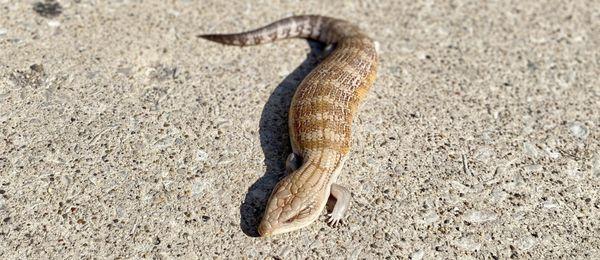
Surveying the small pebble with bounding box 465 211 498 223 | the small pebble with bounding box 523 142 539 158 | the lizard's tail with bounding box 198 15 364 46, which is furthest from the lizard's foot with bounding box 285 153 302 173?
the small pebble with bounding box 523 142 539 158

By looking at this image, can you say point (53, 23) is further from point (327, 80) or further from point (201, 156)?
point (327, 80)

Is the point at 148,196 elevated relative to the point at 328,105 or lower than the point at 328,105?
lower

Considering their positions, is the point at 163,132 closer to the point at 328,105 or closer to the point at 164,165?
the point at 164,165

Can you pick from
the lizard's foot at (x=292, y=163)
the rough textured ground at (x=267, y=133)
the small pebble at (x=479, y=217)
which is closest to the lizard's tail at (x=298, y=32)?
the rough textured ground at (x=267, y=133)

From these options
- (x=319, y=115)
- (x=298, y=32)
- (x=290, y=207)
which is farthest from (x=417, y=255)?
(x=298, y=32)

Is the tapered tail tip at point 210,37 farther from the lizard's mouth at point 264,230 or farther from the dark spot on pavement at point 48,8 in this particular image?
the lizard's mouth at point 264,230

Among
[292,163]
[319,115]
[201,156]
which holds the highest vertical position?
[319,115]

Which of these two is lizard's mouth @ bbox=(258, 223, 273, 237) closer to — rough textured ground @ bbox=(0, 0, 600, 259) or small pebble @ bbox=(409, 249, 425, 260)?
rough textured ground @ bbox=(0, 0, 600, 259)

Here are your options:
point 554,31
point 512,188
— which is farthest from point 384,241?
point 554,31
